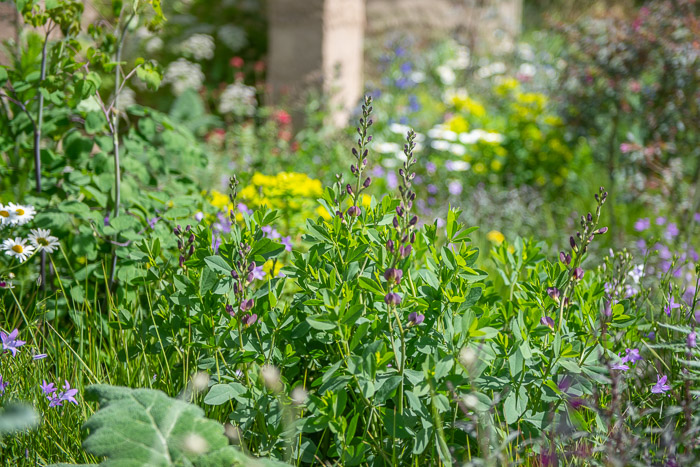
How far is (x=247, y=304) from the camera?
1.43 metres

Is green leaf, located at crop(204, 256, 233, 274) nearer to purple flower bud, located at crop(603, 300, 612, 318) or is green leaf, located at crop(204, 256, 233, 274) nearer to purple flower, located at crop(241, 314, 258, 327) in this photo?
purple flower, located at crop(241, 314, 258, 327)

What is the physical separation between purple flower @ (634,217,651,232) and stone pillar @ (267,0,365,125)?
2.74m

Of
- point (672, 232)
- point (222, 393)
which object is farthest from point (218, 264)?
point (672, 232)

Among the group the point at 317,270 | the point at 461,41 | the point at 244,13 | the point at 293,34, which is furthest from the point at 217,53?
the point at 317,270

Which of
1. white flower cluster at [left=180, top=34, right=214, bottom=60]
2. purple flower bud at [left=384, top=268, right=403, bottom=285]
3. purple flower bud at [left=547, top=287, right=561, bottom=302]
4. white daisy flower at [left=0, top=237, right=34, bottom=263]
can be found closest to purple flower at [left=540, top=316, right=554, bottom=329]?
purple flower bud at [left=547, top=287, right=561, bottom=302]

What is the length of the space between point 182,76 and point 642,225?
15.3ft

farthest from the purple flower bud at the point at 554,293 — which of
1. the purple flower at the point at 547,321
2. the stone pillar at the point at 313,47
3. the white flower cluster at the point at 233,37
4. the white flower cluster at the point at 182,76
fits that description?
the white flower cluster at the point at 233,37

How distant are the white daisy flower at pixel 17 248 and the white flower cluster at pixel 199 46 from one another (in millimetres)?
5021

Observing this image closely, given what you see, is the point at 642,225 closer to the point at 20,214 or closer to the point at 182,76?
the point at 20,214

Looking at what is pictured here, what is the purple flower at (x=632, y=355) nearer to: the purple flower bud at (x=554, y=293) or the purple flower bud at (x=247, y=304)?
the purple flower bud at (x=554, y=293)

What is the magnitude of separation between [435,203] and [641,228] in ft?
4.17

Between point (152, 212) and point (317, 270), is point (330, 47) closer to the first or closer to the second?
point (152, 212)

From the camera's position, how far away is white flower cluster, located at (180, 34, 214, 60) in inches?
261

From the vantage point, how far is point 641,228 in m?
3.65
